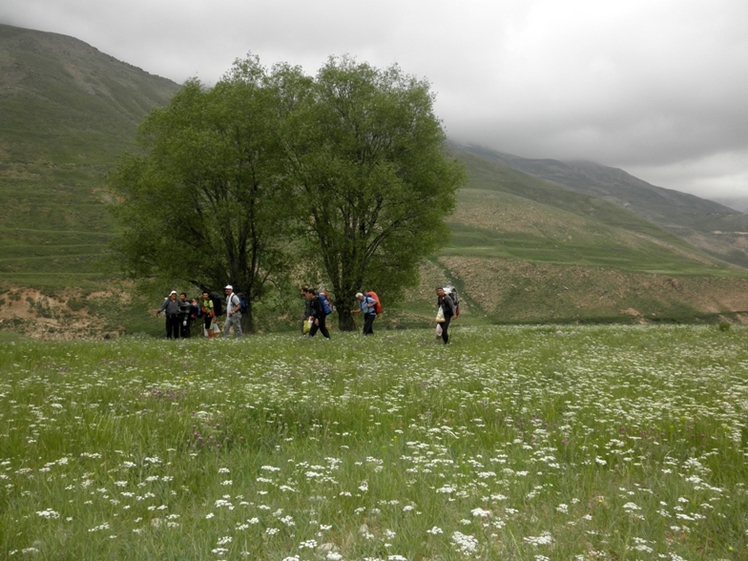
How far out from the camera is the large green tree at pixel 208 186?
120 ft

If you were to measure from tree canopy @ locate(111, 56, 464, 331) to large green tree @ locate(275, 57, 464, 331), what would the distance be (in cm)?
8

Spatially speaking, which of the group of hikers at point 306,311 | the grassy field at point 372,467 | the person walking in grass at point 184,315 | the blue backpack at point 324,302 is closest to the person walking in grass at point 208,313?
the group of hikers at point 306,311

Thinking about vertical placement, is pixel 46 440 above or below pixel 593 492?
below

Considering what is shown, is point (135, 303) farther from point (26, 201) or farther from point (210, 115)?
point (26, 201)

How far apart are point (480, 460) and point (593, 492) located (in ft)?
4.16

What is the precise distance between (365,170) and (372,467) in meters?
33.4

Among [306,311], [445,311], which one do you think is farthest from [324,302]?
[445,311]

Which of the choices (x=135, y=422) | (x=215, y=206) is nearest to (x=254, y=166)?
(x=215, y=206)

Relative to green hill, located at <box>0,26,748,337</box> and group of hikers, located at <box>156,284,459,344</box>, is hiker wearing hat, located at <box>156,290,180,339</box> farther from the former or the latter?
green hill, located at <box>0,26,748,337</box>

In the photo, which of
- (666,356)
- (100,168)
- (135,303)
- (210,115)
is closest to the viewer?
(666,356)

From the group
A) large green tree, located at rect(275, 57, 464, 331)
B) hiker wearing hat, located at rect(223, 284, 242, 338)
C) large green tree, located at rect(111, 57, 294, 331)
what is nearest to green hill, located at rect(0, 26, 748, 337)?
large green tree, located at rect(275, 57, 464, 331)

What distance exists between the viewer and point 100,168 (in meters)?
168

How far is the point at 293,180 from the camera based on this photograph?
124 ft

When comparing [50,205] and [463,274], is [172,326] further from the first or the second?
[50,205]
